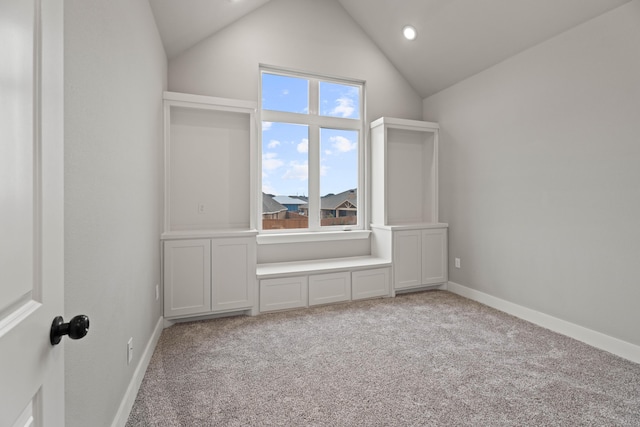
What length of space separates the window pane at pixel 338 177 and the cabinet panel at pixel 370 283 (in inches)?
29.9

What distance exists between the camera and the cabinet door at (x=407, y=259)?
386 centimetres

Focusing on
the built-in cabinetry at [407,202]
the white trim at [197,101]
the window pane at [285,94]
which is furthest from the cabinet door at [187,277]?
Answer: the built-in cabinetry at [407,202]

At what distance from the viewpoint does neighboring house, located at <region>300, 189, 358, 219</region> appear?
4.09 metres

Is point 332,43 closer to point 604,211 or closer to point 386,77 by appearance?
point 386,77

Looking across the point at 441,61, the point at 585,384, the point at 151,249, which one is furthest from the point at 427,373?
the point at 441,61

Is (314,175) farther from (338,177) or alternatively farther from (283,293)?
(283,293)

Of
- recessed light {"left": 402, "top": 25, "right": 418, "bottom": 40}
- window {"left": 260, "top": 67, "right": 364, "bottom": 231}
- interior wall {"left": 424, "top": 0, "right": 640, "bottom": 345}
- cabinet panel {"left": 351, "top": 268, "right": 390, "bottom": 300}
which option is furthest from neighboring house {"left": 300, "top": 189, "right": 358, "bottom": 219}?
recessed light {"left": 402, "top": 25, "right": 418, "bottom": 40}

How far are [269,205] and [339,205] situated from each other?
90 centimetres

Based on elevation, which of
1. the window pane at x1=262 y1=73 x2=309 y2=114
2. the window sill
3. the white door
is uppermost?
the window pane at x1=262 y1=73 x2=309 y2=114

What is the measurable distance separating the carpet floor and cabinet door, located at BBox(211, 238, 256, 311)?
188 millimetres

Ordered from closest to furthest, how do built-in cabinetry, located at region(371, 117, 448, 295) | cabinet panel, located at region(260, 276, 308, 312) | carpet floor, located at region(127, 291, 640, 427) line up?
carpet floor, located at region(127, 291, 640, 427) < cabinet panel, located at region(260, 276, 308, 312) < built-in cabinetry, located at region(371, 117, 448, 295)

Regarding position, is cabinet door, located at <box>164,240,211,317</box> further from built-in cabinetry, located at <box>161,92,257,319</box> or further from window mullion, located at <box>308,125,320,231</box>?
window mullion, located at <box>308,125,320,231</box>

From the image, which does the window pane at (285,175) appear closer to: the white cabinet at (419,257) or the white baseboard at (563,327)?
the white cabinet at (419,257)

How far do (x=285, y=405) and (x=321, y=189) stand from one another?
2622 mm
